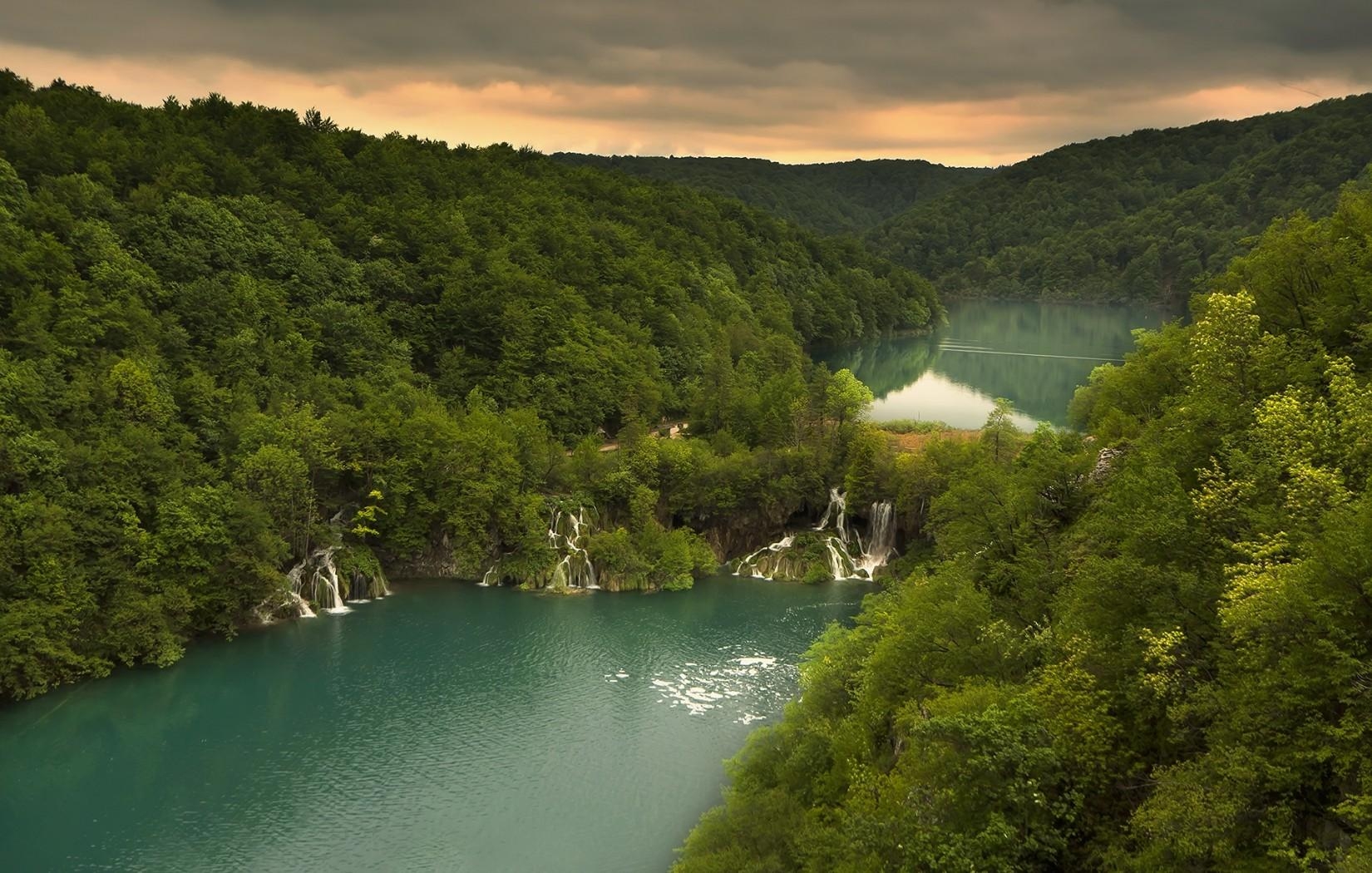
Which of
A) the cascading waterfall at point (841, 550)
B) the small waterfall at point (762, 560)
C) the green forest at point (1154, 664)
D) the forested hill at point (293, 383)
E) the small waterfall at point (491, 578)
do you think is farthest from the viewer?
the small waterfall at point (762, 560)

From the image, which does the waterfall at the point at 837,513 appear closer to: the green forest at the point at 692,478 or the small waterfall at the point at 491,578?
the green forest at the point at 692,478

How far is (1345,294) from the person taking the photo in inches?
984

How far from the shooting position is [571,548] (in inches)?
1978

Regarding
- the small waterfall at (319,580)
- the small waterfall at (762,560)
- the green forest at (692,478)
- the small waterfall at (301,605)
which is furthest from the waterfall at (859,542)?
the small waterfall at (301,605)

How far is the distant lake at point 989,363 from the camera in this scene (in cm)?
9069

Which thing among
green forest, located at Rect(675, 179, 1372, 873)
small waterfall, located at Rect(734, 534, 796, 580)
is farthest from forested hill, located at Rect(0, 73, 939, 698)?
green forest, located at Rect(675, 179, 1372, 873)

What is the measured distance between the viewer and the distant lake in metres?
90.7

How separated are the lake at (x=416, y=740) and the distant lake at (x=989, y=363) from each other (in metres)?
42.7

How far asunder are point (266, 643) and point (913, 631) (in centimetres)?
2911

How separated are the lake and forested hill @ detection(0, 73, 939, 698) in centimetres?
262

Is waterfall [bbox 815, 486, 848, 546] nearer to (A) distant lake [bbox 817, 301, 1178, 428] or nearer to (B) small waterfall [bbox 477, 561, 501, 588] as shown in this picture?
(B) small waterfall [bbox 477, 561, 501, 588]

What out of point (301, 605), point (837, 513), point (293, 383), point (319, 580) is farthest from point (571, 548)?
point (293, 383)

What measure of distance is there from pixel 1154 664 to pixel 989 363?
108240mm

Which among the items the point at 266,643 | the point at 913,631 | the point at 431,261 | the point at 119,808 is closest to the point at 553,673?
the point at 266,643
